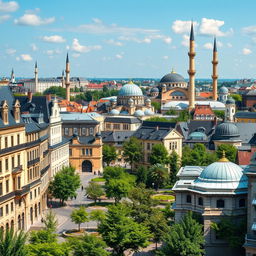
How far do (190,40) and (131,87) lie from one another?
84.0 feet

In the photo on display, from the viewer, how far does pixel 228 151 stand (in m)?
107

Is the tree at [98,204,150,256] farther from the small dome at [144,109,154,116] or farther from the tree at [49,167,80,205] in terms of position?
the small dome at [144,109,154,116]

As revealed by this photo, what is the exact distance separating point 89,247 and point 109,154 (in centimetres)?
7553

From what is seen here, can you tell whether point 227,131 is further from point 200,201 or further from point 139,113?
point 200,201

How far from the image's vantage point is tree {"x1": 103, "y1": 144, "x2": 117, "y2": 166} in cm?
12469

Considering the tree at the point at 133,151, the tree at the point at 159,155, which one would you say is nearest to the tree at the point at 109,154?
the tree at the point at 133,151

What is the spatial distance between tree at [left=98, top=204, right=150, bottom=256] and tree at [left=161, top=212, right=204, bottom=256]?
10.3ft

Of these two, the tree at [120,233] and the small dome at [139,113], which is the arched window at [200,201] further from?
the small dome at [139,113]

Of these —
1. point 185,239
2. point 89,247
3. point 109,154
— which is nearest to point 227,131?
point 109,154

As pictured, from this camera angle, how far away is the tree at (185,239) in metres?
50.9

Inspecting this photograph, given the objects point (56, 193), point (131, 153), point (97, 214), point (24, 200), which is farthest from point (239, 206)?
point (131, 153)

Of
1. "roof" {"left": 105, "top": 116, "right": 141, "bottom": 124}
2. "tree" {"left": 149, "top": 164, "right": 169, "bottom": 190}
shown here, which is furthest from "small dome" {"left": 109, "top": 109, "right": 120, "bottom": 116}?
"tree" {"left": 149, "top": 164, "right": 169, "bottom": 190}

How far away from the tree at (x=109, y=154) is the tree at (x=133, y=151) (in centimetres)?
820

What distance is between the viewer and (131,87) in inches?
7628
